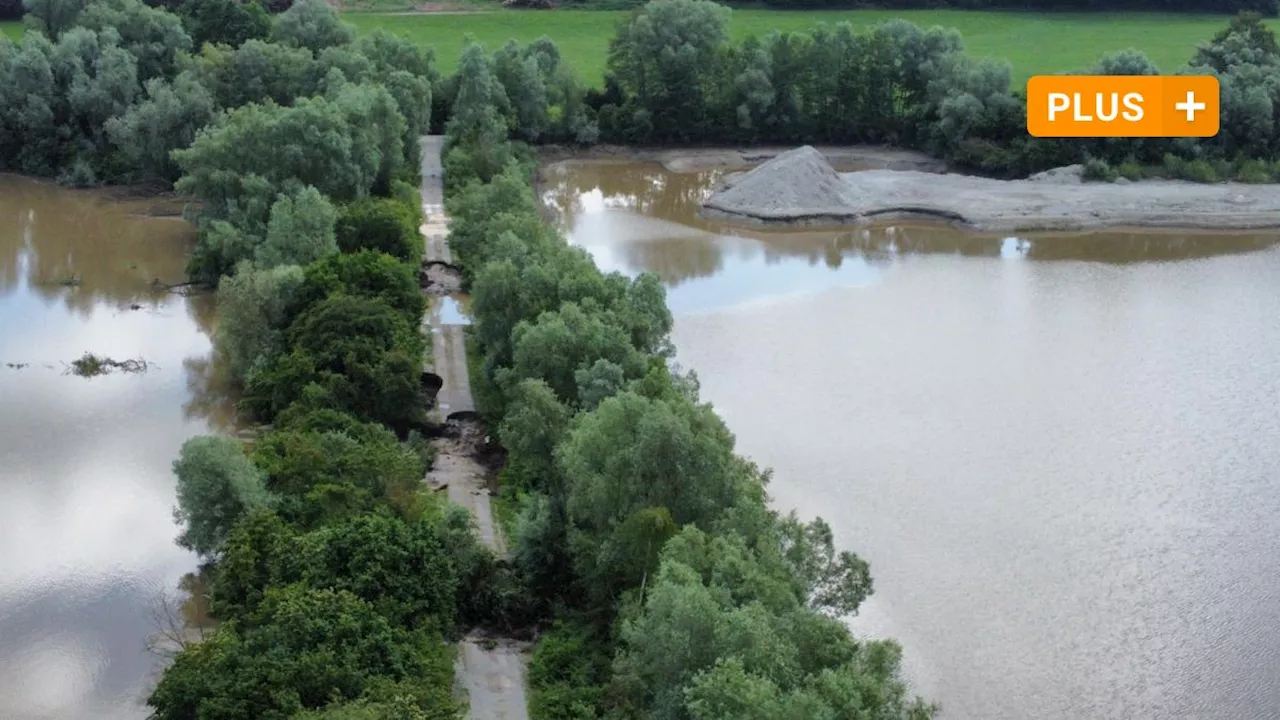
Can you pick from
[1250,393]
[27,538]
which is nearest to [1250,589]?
[1250,393]

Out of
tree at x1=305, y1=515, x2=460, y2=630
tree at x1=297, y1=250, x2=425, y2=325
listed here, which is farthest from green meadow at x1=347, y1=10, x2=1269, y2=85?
tree at x1=305, y1=515, x2=460, y2=630

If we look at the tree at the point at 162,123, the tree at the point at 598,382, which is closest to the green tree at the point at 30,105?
the tree at the point at 162,123

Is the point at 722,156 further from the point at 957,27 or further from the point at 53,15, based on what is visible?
the point at 53,15

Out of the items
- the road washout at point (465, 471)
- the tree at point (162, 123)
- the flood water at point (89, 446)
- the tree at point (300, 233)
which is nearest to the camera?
the road washout at point (465, 471)

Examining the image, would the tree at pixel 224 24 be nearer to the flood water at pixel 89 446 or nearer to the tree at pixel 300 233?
the flood water at pixel 89 446

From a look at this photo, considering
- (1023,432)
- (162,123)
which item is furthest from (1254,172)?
(162,123)

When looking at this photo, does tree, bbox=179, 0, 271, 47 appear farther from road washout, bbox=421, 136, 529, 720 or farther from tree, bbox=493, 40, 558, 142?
road washout, bbox=421, 136, 529, 720
